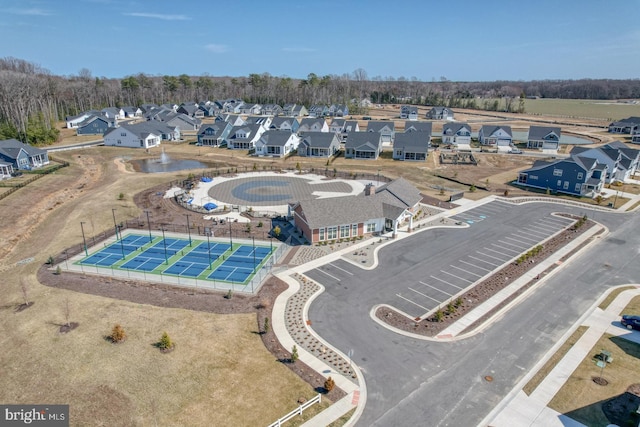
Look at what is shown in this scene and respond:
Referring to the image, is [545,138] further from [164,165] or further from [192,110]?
[192,110]

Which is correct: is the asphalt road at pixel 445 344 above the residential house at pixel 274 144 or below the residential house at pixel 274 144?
below

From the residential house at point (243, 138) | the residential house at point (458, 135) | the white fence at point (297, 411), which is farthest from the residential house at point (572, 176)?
the residential house at point (243, 138)

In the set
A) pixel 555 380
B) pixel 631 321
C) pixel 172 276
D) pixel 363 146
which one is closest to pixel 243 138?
pixel 363 146

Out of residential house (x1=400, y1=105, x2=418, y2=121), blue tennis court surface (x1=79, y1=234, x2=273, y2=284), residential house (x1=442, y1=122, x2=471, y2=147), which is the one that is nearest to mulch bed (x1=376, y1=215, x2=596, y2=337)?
blue tennis court surface (x1=79, y1=234, x2=273, y2=284)

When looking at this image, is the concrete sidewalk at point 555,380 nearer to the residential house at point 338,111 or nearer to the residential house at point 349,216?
the residential house at point 349,216

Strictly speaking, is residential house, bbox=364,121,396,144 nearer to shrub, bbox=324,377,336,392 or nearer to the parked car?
the parked car

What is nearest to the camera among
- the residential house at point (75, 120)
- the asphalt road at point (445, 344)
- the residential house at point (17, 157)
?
the asphalt road at point (445, 344)
